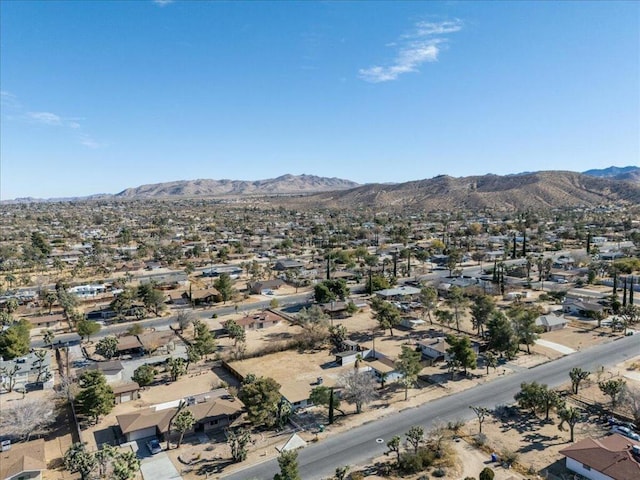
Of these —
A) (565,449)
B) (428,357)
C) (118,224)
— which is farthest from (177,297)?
(118,224)

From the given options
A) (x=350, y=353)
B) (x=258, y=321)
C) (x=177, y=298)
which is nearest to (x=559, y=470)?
(x=350, y=353)

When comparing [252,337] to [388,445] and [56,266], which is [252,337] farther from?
[56,266]

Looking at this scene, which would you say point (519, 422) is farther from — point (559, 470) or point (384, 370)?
point (384, 370)

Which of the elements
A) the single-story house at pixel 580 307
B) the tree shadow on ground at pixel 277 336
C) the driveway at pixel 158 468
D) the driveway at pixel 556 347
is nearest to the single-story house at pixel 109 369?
the driveway at pixel 158 468

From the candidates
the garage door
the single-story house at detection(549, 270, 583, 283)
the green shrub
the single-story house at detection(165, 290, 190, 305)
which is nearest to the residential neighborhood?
the garage door

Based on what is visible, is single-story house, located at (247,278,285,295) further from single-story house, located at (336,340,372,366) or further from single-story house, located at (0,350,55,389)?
single-story house, located at (0,350,55,389)

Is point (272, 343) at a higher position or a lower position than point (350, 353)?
lower

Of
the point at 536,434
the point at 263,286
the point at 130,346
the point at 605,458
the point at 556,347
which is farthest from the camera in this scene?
the point at 263,286
